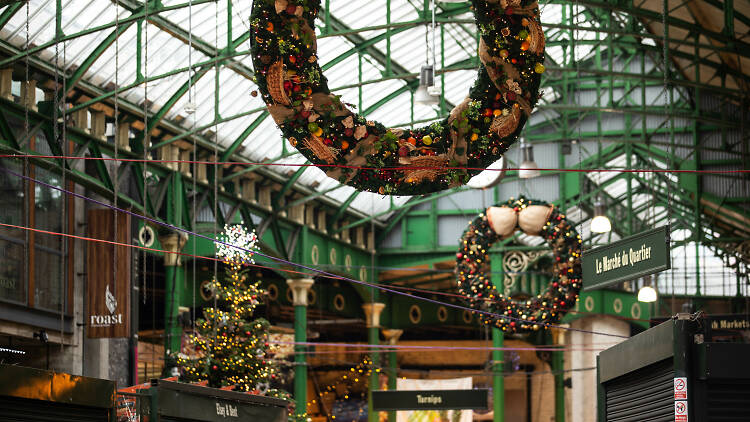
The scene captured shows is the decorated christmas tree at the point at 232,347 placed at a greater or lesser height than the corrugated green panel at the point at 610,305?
lesser

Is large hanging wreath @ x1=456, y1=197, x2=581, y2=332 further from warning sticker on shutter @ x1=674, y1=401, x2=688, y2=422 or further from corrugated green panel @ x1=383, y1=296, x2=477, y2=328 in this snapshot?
warning sticker on shutter @ x1=674, y1=401, x2=688, y2=422

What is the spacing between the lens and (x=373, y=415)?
91.8ft

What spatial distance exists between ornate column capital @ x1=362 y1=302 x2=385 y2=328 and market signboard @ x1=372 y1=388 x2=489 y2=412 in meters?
8.50

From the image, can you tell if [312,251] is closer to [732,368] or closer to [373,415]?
[373,415]

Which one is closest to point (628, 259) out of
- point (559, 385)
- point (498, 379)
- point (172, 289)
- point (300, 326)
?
point (172, 289)

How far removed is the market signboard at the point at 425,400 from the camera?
63.6 feet

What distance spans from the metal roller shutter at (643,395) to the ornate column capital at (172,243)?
13.3 meters

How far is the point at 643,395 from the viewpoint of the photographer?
6.18 metres

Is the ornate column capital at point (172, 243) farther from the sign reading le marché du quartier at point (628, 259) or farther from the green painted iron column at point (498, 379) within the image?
the sign reading le marché du quartier at point (628, 259)

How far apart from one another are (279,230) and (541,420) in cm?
1394

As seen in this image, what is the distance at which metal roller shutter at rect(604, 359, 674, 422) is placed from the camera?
5738 millimetres

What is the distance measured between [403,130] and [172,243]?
14.9m

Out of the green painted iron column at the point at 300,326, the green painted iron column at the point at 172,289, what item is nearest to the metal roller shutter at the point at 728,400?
the green painted iron column at the point at 172,289

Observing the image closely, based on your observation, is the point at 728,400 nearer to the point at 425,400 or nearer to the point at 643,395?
the point at 643,395
